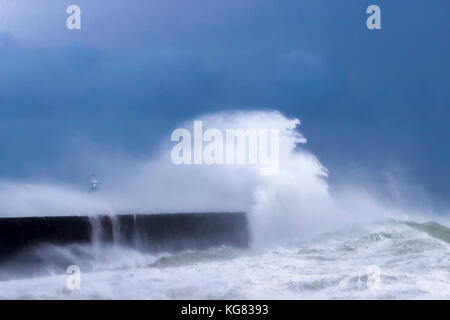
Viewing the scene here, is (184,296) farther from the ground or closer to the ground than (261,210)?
closer to the ground

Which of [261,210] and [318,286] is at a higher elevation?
[261,210]

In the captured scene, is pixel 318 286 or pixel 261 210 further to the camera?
pixel 261 210

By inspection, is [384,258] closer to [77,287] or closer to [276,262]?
[276,262]

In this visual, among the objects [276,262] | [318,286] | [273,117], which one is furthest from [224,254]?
[273,117]

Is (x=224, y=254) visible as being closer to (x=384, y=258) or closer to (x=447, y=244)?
(x=384, y=258)
